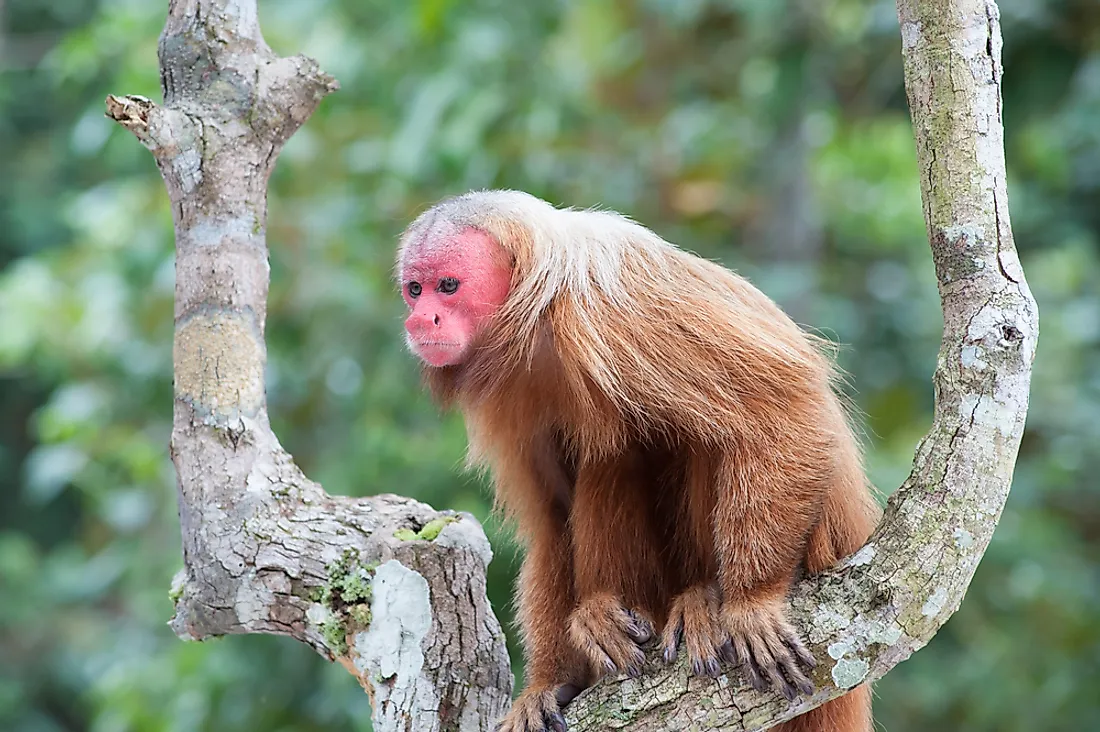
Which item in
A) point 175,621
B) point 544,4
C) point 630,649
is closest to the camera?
point 630,649

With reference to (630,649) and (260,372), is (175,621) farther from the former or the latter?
(630,649)

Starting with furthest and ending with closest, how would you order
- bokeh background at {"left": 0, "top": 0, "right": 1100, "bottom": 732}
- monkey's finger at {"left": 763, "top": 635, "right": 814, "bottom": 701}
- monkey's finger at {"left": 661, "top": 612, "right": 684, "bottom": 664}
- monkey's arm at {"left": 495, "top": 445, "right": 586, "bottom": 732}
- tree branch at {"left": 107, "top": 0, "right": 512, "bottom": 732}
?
1. bokeh background at {"left": 0, "top": 0, "right": 1100, "bottom": 732}
2. monkey's arm at {"left": 495, "top": 445, "right": 586, "bottom": 732}
3. tree branch at {"left": 107, "top": 0, "right": 512, "bottom": 732}
4. monkey's finger at {"left": 661, "top": 612, "right": 684, "bottom": 664}
5. monkey's finger at {"left": 763, "top": 635, "right": 814, "bottom": 701}

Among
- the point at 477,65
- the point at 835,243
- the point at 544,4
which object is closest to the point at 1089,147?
the point at 835,243

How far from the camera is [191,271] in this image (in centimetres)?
251

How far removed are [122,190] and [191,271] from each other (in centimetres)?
290

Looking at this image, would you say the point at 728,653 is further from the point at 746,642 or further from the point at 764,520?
the point at 764,520

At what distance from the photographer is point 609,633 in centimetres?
232

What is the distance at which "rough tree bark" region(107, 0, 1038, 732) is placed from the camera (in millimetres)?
2070

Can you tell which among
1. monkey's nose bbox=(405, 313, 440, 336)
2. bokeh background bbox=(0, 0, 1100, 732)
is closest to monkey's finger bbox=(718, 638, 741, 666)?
monkey's nose bbox=(405, 313, 440, 336)

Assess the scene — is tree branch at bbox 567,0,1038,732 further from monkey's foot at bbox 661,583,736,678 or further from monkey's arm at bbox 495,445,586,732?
monkey's arm at bbox 495,445,586,732

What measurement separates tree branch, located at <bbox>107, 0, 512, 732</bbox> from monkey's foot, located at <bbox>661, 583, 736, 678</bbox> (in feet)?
1.25

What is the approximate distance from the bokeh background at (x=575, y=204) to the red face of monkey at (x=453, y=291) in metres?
1.50

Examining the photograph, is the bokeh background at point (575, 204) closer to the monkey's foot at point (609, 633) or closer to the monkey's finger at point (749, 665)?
the monkey's foot at point (609, 633)

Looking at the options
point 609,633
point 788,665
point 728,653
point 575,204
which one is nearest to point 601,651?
point 609,633
